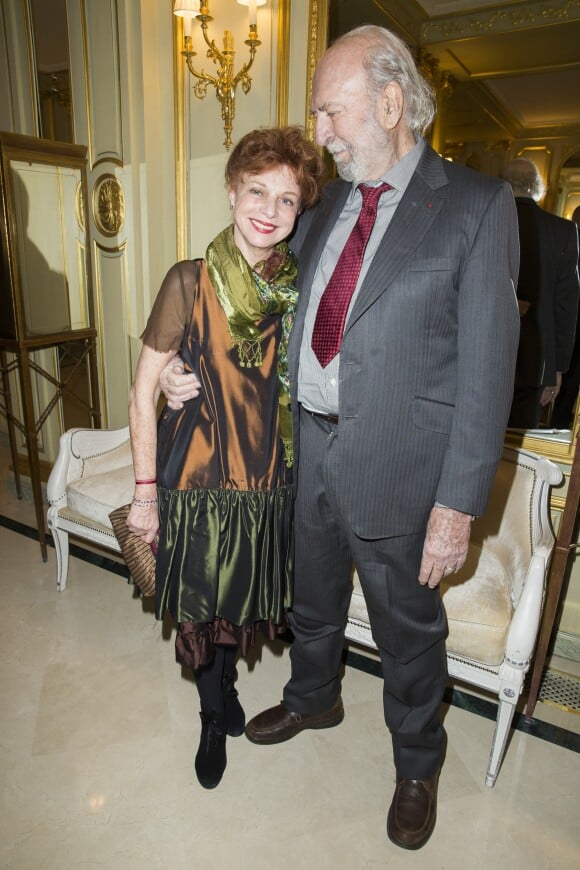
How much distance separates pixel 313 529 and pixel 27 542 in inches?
82.3

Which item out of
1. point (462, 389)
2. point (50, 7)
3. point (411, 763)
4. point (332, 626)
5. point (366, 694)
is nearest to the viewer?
point (462, 389)

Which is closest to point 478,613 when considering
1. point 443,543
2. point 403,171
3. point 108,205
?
point 443,543

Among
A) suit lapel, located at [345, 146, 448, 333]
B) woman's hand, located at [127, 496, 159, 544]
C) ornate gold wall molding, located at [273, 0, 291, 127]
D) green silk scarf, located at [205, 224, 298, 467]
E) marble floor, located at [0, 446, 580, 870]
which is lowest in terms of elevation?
marble floor, located at [0, 446, 580, 870]

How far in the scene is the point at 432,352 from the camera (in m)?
1.36

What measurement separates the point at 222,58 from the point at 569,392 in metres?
1.98

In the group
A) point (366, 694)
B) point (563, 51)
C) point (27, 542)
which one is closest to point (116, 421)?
point (27, 542)

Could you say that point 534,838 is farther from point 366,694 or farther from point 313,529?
point 313,529

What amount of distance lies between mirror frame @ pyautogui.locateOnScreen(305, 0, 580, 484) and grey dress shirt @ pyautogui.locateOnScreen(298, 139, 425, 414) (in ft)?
3.91

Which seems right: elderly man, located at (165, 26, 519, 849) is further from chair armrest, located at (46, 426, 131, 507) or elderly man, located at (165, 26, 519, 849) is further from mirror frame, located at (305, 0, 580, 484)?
chair armrest, located at (46, 426, 131, 507)

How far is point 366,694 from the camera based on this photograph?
7.32ft

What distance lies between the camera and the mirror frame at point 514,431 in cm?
237

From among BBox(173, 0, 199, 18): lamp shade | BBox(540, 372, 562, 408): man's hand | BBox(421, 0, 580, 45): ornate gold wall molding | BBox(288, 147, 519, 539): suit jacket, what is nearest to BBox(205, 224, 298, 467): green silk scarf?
BBox(288, 147, 519, 539): suit jacket

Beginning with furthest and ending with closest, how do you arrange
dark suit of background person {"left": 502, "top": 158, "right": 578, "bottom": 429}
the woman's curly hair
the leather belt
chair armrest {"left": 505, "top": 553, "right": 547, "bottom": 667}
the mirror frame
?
the mirror frame < dark suit of background person {"left": 502, "top": 158, "right": 578, "bottom": 429} < chair armrest {"left": 505, "top": 553, "right": 547, "bottom": 667} < the leather belt < the woman's curly hair

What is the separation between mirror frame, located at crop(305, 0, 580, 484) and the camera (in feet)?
7.76
